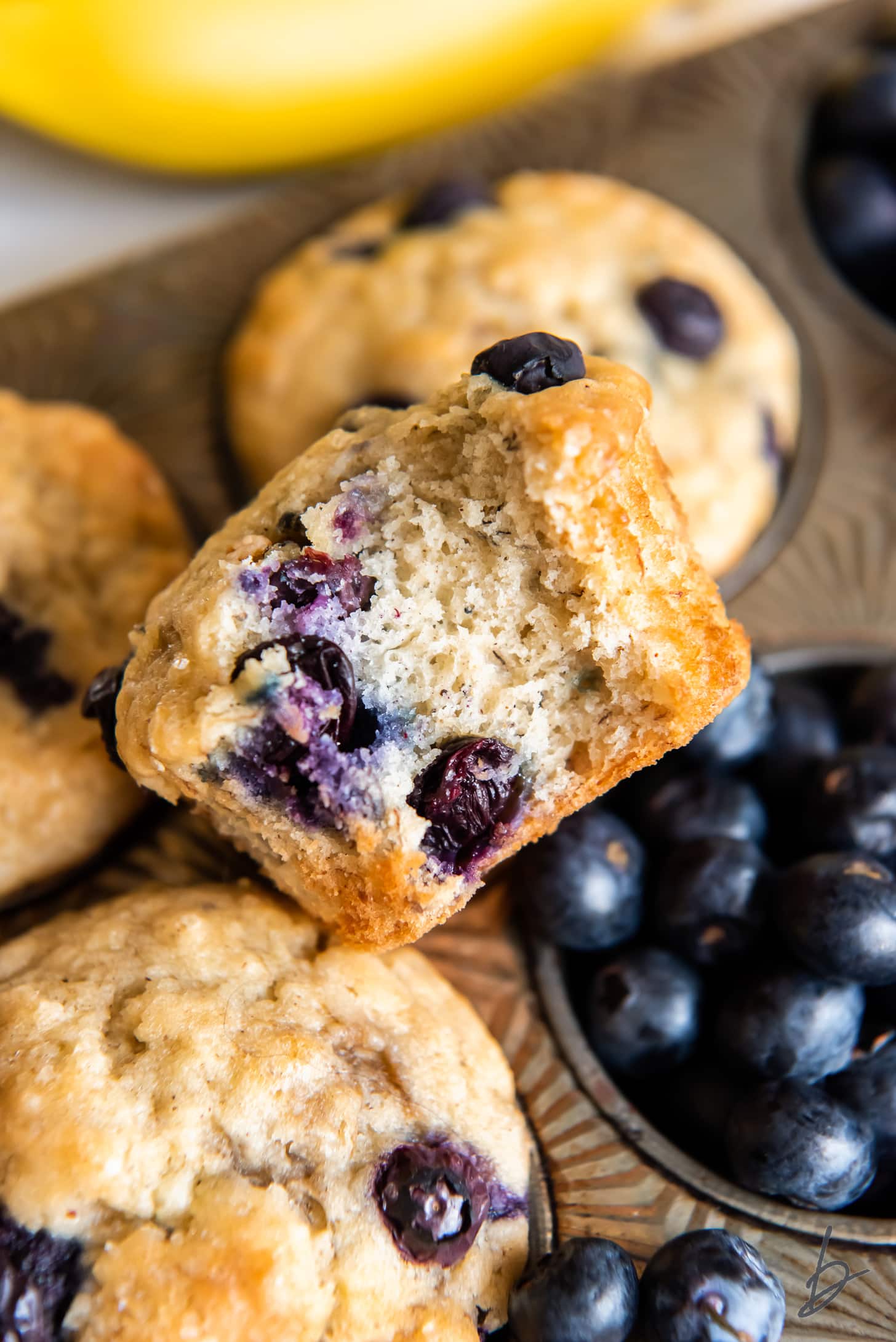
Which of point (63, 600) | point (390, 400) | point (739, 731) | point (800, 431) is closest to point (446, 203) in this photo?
point (390, 400)

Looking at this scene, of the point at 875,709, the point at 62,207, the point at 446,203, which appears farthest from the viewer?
the point at 62,207

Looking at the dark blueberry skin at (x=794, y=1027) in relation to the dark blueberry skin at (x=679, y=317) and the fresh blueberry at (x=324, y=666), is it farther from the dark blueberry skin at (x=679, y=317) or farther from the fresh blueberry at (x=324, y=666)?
the dark blueberry skin at (x=679, y=317)

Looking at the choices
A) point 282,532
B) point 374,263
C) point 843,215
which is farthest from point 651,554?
point 843,215

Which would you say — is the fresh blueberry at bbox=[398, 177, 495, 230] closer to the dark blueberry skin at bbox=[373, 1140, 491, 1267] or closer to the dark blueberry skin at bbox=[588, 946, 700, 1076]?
the dark blueberry skin at bbox=[588, 946, 700, 1076]

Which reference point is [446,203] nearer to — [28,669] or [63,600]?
[63,600]

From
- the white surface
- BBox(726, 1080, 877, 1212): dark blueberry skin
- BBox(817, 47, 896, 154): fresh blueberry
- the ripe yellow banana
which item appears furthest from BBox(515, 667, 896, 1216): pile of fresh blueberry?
the white surface

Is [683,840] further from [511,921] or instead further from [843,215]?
[843,215]
